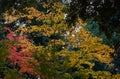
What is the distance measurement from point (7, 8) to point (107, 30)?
2.01m

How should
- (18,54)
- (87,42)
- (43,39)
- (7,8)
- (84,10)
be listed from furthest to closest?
(43,39)
(18,54)
(87,42)
(7,8)
(84,10)

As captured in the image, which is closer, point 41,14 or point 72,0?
point 72,0

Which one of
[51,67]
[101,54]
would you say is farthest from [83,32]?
[51,67]

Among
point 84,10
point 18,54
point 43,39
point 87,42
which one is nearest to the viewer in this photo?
point 84,10

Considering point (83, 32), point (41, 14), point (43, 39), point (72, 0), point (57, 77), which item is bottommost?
point (43, 39)

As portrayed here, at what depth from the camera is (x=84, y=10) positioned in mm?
5387

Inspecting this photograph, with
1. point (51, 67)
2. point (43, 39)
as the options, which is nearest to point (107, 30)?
point (51, 67)

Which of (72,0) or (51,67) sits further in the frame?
(51,67)

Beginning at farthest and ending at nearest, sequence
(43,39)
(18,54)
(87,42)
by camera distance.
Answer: (43,39) < (18,54) < (87,42)

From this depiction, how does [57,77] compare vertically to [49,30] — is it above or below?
below

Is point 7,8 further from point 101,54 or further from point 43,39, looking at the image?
point 43,39

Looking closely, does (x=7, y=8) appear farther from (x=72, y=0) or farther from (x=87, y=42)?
(x=87, y=42)

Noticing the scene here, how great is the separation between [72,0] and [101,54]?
4.84 metres

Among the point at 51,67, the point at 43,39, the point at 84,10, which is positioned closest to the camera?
the point at 84,10
